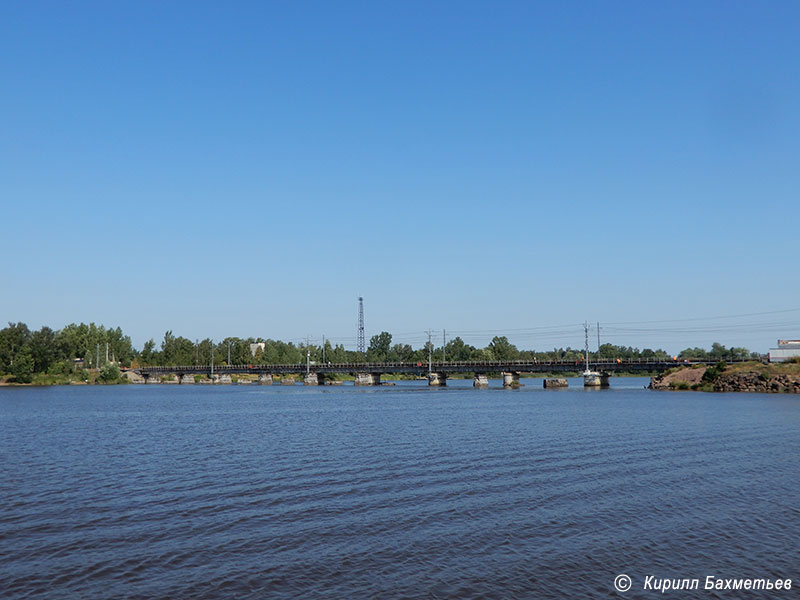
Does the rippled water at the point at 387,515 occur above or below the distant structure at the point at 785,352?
below

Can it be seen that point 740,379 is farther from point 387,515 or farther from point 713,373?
point 387,515

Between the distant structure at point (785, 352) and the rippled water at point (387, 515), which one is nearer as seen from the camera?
the rippled water at point (387, 515)

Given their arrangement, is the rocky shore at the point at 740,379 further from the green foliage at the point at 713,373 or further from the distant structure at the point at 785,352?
the distant structure at the point at 785,352

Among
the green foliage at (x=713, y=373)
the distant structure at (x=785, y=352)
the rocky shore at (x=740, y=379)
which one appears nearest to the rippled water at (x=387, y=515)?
the rocky shore at (x=740, y=379)

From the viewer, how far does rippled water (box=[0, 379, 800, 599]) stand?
19516mm

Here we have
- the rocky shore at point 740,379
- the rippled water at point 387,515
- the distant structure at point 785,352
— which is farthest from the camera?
the distant structure at point 785,352

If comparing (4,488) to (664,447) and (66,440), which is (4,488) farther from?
(664,447)

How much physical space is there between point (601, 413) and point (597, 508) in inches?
2661

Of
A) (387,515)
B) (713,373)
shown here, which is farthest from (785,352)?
(387,515)

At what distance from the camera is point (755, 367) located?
164m

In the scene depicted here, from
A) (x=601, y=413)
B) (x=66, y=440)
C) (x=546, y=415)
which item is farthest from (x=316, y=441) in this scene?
(x=601, y=413)

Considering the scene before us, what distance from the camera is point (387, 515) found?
27.4 meters

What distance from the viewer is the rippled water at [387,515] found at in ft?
64.0

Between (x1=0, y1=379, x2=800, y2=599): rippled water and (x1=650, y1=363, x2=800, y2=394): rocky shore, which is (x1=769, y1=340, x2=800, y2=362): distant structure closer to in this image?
(x1=650, y1=363, x2=800, y2=394): rocky shore
